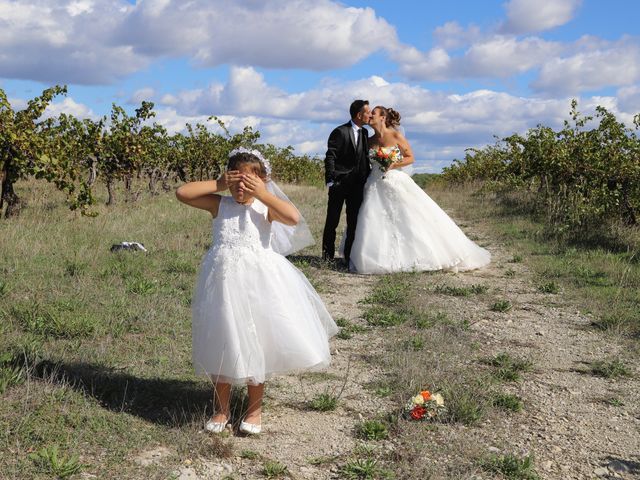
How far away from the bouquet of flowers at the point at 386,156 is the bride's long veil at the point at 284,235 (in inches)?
155

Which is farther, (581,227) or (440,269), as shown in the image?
(581,227)

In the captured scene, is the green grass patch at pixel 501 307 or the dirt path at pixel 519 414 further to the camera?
the green grass patch at pixel 501 307

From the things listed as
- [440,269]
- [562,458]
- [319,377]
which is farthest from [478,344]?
[440,269]

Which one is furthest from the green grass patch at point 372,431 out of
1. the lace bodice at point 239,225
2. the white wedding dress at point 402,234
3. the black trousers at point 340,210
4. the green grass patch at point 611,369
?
the black trousers at point 340,210

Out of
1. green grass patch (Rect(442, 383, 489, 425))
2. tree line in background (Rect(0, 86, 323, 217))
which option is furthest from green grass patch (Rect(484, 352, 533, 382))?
tree line in background (Rect(0, 86, 323, 217))

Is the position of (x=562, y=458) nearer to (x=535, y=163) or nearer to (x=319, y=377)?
(x=319, y=377)

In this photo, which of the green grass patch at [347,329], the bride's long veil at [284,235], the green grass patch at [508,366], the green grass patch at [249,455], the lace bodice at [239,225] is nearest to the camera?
the green grass patch at [249,455]

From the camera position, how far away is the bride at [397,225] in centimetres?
999

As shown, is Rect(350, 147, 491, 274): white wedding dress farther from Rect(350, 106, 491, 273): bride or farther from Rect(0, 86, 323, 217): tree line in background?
Rect(0, 86, 323, 217): tree line in background

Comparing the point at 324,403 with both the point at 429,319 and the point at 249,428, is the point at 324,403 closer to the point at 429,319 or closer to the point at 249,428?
the point at 249,428

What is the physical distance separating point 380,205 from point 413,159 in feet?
3.05

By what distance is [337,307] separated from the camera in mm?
7844

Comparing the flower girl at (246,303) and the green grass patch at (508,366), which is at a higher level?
the flower girl at (246,303)

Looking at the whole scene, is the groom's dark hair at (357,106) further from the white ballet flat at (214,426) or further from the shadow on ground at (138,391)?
the white ballet flat at (214,426)
